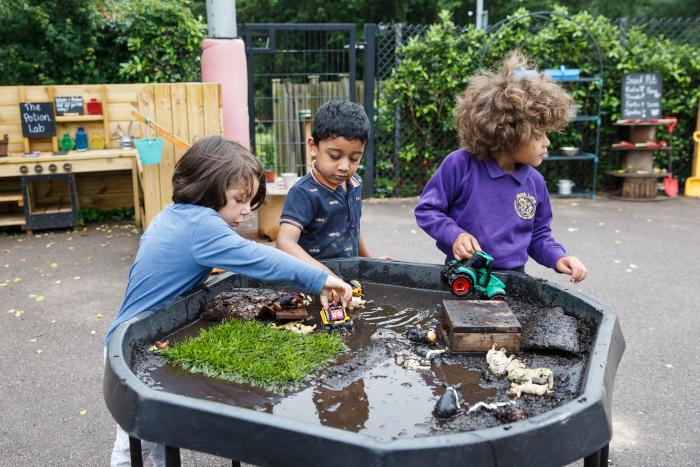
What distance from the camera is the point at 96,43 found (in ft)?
28.7

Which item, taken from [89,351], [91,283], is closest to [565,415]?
[89,351]

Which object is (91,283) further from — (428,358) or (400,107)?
(400,107)

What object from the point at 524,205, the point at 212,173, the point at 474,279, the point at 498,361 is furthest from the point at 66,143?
the point at 498,361

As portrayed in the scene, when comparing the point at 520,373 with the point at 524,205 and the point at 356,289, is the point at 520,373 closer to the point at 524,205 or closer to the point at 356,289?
the point at 356,289

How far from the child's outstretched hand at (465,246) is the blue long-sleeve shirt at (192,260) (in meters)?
0.67

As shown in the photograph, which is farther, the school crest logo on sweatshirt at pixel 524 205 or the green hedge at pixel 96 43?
the green hedge at pixel 96 43

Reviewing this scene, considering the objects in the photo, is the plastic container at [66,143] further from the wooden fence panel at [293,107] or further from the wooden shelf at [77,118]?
the wooden fence panel at [293,107]

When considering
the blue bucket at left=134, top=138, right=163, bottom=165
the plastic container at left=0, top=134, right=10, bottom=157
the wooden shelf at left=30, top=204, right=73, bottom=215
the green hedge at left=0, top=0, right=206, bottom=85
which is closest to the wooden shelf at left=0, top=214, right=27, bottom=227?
the wooden shelf at left=30, top=204, right=73, bottom=215

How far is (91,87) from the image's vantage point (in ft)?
26.4

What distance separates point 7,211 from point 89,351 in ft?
15.9

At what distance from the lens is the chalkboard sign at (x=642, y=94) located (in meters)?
9.57

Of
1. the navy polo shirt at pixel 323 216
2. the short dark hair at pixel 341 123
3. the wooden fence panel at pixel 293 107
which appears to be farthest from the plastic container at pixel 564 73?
the short dark hair at pixel 341 123

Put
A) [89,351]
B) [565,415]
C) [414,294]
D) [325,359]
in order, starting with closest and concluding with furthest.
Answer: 1. [565,415]
2. [325,359]
3. [414,294]
4. [89,351]

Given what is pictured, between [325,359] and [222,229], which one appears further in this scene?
[222,229]
